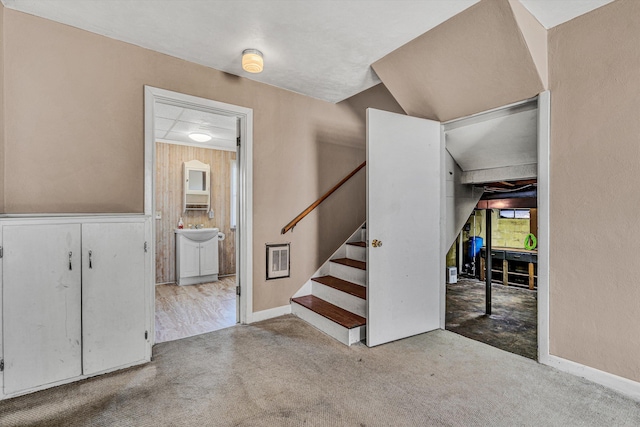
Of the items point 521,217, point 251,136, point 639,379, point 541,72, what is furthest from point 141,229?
point 521,217

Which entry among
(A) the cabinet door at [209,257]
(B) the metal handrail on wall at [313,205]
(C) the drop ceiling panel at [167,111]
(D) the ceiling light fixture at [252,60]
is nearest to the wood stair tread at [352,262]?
(B) the metal handrail on wall at [313,205]

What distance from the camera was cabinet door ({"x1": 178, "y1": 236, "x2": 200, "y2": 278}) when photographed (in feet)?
15.6

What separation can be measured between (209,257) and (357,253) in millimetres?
2635

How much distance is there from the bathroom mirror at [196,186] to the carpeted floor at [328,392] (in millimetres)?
3106

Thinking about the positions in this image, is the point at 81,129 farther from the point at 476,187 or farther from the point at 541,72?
the point at 476,187

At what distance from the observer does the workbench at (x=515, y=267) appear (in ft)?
15.4

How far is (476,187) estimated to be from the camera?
3727 millimetres

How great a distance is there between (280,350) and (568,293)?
221 centimetres

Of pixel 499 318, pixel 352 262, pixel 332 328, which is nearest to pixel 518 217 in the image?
pixel 499 318

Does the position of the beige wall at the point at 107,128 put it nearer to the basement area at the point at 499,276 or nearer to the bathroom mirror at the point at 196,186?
the basement area at the point at 499,276

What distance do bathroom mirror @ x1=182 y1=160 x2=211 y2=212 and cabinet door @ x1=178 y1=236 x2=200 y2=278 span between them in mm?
691

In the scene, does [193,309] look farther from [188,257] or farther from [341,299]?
[341,299]

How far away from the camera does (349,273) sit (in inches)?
134

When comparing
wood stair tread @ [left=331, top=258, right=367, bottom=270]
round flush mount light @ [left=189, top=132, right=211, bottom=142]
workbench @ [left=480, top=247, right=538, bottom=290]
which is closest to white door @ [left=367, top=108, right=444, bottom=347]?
wood stair tread @ [left=331, top=258, right=367, bottom=270]
